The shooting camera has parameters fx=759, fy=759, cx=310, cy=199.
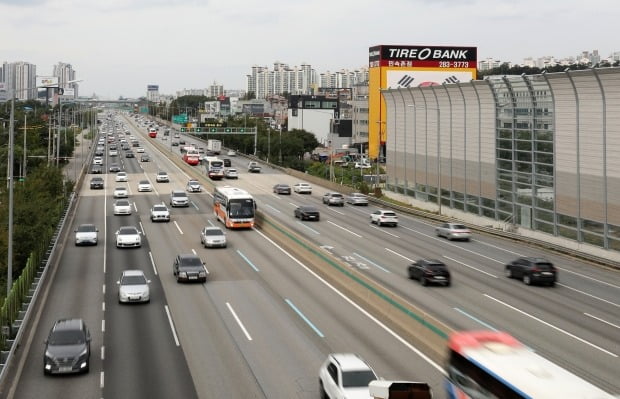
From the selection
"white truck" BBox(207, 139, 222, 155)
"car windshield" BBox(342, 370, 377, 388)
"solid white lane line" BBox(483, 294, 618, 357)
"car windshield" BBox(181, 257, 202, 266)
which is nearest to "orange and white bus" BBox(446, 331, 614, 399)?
"car windshield" BBox(342, 370, 377, 388)

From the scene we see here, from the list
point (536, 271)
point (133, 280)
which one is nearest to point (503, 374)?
point (133, 280)

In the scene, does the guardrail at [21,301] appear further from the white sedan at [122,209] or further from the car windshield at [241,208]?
the white sedan at [122,209]

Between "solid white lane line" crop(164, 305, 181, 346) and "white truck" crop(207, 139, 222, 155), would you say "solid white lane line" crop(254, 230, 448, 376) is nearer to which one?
"solid white lane line" crop(164, 305, 181, 346)

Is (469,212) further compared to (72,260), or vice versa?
(469,212)

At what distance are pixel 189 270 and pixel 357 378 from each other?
18.9 metres

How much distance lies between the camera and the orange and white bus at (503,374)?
13820mm

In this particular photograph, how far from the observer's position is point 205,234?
4634cm

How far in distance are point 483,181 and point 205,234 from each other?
24.6 meters

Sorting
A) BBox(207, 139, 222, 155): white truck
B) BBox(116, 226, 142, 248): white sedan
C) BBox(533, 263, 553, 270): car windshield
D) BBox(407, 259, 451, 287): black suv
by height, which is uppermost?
BBox(207, 139, 222, 155): white truck

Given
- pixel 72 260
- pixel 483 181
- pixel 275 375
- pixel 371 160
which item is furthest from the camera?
pixel 371 160

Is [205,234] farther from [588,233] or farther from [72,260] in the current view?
[588,233]

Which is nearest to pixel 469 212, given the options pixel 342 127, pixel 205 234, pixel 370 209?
pixel 370 209

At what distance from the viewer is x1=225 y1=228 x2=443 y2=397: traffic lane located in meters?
22.6

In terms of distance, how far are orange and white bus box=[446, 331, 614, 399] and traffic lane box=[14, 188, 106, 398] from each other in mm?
9644
